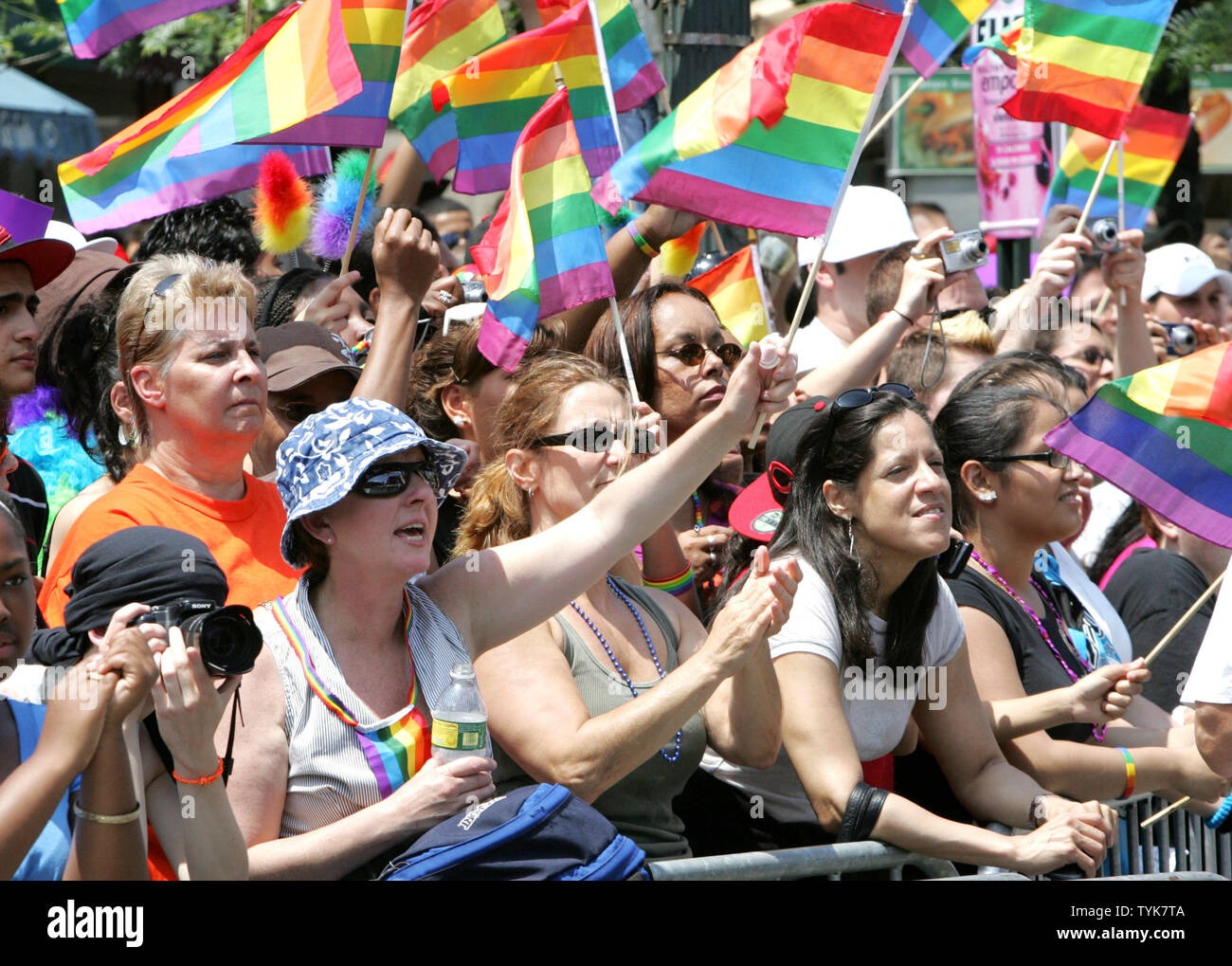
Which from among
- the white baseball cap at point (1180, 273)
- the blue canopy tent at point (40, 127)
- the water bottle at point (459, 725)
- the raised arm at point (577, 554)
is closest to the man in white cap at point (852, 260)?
the white baseball cap at point (1180, 273)

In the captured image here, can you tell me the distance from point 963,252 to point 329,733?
123 inches

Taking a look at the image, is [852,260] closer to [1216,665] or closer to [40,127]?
[1216,665]

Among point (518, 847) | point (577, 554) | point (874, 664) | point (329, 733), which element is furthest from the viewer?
point (874, 664)

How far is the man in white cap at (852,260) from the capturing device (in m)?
6.34

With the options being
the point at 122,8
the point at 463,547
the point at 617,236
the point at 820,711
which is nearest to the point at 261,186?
the point at 122,8

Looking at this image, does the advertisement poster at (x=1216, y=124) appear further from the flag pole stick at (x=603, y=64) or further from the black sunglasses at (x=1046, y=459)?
the flag pole stick at (x=603, y=64)

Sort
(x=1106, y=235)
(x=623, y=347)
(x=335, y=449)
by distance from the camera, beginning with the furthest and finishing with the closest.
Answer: (x=1106, y=235) → (x=623, y=347) → (x=335, y=449)

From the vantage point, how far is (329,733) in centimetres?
306

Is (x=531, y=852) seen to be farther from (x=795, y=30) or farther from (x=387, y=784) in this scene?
(x=795, y=30)

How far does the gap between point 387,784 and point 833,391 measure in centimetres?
236

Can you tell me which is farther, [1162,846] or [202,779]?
[1162,846]

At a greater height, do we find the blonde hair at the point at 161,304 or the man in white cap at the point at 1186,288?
the blonde hair at the point at 161,304

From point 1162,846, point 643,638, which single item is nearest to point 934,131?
point 1162,846

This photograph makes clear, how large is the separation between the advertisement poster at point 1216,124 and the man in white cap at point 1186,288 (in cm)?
1049
